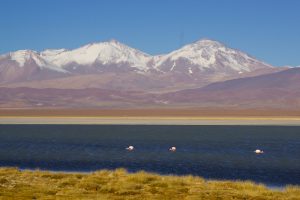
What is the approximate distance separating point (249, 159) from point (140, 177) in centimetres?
2068

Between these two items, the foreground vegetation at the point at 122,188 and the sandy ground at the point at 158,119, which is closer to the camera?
the foreground vegetation at the point at 122,188

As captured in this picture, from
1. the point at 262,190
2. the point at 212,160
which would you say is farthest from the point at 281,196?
the point at 212,160

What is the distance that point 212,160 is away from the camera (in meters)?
45.3

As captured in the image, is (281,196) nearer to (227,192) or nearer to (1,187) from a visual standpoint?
(227,192)

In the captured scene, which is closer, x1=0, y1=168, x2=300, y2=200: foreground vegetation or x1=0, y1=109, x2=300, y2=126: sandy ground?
x1=0, y1=168, x2=300, y2=200: foreground vegetation

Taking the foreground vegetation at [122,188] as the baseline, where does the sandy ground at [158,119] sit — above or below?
above

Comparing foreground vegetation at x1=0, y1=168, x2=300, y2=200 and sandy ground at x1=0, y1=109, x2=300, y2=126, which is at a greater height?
sandy ground at x1=0, y1=109, x2=300, y2=126

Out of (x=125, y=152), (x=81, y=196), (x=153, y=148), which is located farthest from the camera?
(x=153, y=148)

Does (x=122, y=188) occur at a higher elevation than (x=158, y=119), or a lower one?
lower

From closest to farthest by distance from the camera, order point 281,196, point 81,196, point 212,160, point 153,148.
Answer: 1. point 81,196
2. point 281,196
3. point 212,160
4. point 153,148

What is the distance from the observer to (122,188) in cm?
2502

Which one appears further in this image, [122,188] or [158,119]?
[158,119]

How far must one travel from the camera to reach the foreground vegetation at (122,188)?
76.9 ft

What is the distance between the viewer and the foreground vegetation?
2344 centimetres
